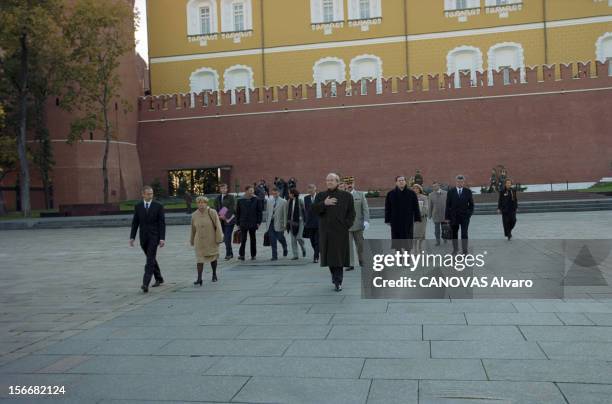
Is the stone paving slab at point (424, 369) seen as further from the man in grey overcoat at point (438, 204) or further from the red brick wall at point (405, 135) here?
the red brick wall at point (405, 135)

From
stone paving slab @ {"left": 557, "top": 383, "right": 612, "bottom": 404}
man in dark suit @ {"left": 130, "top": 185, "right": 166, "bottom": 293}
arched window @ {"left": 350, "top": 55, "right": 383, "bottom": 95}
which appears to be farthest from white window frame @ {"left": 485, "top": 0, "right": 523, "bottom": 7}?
stone paving slab @ {"left": 557, "top": 383, "right": 612, "bottom": 404}

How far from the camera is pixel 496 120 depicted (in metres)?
30.9

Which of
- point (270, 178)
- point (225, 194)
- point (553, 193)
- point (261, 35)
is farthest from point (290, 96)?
point (225, 194)

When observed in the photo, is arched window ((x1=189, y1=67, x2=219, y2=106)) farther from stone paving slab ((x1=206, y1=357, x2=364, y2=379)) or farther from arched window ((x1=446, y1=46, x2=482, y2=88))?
stone paving slab ((x1=206, y1=357, x2=364, y2=379))

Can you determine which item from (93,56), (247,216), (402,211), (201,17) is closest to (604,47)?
(201,17)

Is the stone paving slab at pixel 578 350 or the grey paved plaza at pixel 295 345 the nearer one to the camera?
the grey paved plaza at pixel 295 345

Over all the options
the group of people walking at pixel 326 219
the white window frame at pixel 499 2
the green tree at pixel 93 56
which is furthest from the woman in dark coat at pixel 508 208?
the white window frame at pixel 499 2

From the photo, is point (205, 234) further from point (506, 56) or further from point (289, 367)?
point (506, 56)

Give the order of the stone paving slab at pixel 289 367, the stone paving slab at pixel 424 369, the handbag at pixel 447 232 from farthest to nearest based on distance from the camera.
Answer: the handbag at pixel 447 232 → the stone paving slab at pixel 289 367 → the stone paving slab at pixel 424 369

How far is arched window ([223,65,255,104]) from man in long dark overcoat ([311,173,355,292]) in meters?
31.2

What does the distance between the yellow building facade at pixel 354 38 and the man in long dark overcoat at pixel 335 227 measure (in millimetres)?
28878

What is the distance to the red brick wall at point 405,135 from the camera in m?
30.1

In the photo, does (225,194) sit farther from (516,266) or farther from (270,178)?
(270,178)

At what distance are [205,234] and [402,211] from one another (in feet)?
9.66
